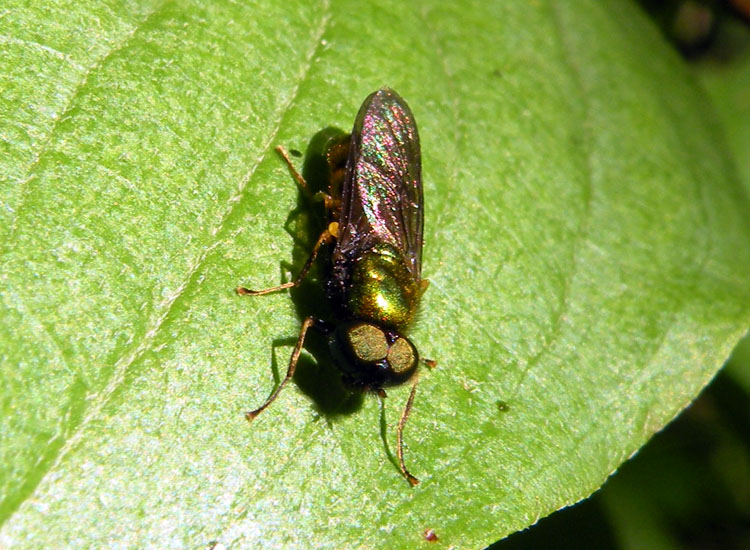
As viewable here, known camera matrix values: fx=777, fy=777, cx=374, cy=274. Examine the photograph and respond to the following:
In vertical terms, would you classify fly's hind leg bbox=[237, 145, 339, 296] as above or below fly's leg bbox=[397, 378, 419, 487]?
above

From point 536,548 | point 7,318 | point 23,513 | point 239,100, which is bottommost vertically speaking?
point 536,548

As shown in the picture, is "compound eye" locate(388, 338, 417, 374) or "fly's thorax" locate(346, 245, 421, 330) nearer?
"compound eye" locate(388, 338, 417, 374)

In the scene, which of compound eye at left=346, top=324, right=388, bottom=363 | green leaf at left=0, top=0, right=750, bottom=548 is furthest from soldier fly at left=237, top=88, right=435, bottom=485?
green leaf at left=0, top=0, right=750, bottom=548

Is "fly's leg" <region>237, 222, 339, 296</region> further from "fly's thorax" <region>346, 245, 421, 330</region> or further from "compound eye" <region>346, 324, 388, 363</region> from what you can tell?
"compound eye" <region>346, 324, 388, 363</region>

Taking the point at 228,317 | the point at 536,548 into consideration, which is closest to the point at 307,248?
the point at 228,317

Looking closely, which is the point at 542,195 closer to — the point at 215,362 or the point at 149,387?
the point at 215,362
